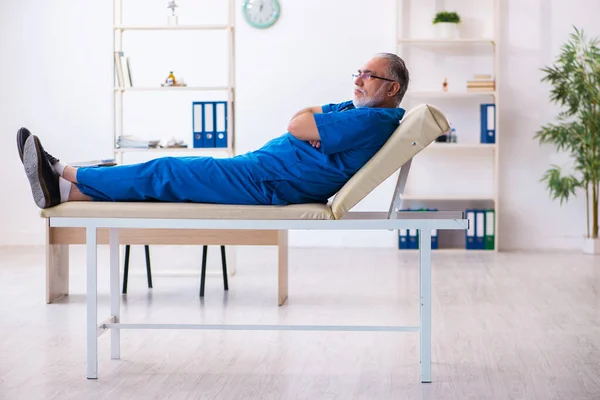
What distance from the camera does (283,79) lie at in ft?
21.1

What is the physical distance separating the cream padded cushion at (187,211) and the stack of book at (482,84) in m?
3.63

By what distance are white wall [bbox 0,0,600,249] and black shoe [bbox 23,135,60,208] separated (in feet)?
12.2

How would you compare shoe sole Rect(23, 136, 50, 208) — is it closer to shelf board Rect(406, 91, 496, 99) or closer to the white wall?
the white wall

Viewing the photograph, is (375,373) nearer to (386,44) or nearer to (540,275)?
(540,275)

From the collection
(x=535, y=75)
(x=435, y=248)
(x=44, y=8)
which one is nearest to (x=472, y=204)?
(x=435, y=248)

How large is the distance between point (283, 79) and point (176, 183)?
3.67 m

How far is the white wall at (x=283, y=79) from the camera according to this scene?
631 centimetres

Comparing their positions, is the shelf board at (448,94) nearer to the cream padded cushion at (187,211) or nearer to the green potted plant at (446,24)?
the green potted plant at (446,24)

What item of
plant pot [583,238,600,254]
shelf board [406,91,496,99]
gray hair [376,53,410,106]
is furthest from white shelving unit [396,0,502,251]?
gray hair [376,53,410,106]

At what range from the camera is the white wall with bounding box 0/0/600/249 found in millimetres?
6312

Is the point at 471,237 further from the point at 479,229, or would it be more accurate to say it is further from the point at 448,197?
the point at 448,197

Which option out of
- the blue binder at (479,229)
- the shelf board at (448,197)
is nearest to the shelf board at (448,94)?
the shelf board at (448,197)

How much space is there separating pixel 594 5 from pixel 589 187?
4.28 feet

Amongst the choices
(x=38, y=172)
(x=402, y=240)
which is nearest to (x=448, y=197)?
(x=402, y=240)
